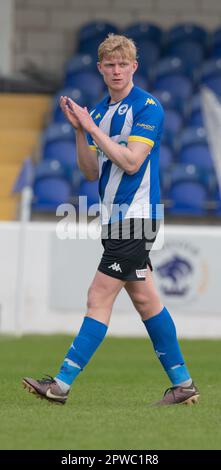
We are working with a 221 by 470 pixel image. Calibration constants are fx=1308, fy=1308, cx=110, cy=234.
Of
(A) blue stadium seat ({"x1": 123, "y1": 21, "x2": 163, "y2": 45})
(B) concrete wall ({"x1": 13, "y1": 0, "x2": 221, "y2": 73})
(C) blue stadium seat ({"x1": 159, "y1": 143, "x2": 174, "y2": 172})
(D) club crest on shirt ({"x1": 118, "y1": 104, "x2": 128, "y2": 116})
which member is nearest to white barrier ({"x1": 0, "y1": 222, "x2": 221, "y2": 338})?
(C) blue stadium seat ({"x1": 159, "y1": 143, "x2": 174, "y2": 172})

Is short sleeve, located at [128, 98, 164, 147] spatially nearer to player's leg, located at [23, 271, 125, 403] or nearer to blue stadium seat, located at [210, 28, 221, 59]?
player's leg, located at [23, 271, 125, 403]

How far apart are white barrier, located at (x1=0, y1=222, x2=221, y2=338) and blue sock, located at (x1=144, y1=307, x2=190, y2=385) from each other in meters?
6.09

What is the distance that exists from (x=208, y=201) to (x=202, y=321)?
3.40 meters

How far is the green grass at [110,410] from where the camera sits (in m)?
5.83

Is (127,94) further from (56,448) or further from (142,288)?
(56,448)

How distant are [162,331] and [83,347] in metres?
0.48

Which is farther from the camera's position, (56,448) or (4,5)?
(4,5)

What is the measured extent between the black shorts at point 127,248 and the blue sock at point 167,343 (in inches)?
10.8

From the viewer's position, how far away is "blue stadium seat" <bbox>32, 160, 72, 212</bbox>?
16672mm

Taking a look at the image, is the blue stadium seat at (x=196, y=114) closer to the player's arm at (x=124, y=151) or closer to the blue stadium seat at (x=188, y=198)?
the blue stadium seat at (x=188, y=198)

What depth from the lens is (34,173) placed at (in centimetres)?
1722

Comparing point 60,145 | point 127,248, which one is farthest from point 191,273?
point 127,248

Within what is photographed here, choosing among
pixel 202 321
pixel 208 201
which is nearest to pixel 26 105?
pixel 208 201
